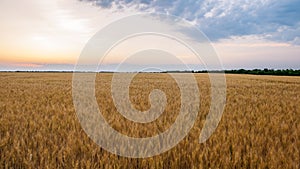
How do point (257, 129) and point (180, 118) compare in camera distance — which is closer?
point (257, 129)

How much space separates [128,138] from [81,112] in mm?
2759

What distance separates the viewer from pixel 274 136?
4.58 meters

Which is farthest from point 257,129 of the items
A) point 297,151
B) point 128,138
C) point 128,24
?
point 128,24

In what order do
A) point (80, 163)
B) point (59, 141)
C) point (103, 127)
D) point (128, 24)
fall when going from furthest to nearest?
1. point (128, 24)
2. point (103, 127)
3. point (59, 141)
4. point (80, 163)

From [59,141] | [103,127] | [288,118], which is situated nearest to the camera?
[59,141]

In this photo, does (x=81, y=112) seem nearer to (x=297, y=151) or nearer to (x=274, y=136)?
(x=274, y=136)

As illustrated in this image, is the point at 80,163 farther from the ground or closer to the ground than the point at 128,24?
closer to the ground

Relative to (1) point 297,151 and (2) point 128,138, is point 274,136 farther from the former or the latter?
(2) point 128,138

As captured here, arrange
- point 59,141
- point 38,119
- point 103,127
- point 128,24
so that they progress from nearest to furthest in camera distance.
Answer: point 59,141
point 103,127
point 38,119
point 128,24

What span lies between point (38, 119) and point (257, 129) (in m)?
4.19

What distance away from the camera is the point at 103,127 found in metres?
4.89

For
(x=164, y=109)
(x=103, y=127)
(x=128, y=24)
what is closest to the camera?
(x=103, y=127)

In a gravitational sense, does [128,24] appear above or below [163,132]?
above

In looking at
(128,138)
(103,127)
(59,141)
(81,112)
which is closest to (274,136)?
(128,138)
